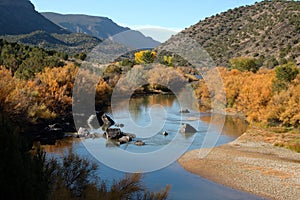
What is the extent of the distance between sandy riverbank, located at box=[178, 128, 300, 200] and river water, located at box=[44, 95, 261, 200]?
95 centimetres

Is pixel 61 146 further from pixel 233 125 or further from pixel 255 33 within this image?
pixel 255 33

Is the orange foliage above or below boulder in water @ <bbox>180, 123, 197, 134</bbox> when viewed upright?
above

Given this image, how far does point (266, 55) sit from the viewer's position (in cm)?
8056

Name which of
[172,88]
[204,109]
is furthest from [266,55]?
[204,109]

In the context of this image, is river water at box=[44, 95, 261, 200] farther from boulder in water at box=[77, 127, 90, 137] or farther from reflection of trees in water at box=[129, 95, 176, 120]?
boulder in water at box=[77, 127, 90, 137]

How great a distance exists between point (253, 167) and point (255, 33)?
234ft

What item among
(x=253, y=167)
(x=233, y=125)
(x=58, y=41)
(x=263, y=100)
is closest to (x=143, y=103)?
(x=233, y=125)

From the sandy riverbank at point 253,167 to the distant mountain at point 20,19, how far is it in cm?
9654

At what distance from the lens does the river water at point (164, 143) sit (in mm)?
21094

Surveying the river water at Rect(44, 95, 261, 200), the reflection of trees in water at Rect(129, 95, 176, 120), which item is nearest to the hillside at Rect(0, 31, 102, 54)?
the reflection of trees in water at Rect(129, 95, 176, 120)

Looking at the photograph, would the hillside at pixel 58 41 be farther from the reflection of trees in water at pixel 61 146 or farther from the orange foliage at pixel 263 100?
the reflection of trees in water at pixel 61 146

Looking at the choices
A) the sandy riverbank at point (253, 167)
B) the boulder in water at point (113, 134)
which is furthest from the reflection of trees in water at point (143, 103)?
the sandy riverbank at point (253, 167)

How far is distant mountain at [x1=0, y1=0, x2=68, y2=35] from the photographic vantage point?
394 feet

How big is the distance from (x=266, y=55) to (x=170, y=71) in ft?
68.8
